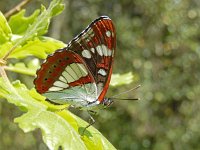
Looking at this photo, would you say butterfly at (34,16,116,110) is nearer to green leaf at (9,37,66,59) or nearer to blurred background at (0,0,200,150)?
green leaf at (9,37,66,59)

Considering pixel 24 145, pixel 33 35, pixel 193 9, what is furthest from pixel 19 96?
pixel 193 9

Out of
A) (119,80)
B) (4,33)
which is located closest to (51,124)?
(4,33)

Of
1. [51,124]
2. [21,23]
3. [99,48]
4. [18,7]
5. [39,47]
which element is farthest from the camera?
[18,7]

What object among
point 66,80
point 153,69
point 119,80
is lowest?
point 153,69

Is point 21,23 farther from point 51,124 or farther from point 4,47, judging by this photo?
point 51,124

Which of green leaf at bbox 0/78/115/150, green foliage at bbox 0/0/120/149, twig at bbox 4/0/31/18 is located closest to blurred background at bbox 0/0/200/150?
twig at bbox 4/0/31/18

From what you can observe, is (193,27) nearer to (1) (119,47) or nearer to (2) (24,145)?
(1) (119,47)

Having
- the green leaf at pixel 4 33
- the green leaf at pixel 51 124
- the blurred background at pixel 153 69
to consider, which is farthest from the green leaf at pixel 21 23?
the blurred background at pixel 153 69
